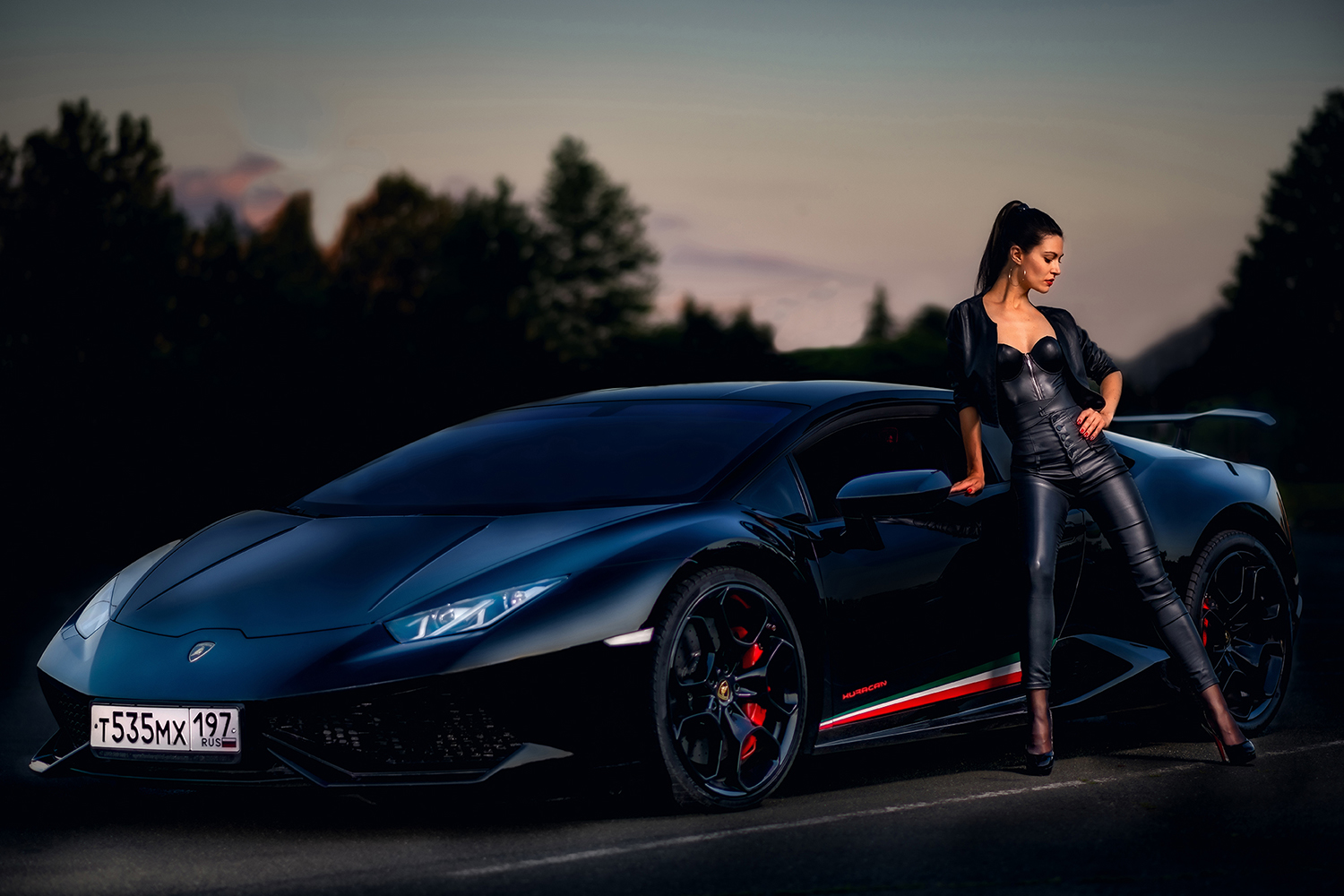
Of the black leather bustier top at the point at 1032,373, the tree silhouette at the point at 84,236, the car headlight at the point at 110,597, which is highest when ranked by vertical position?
the tree silhouette at the point at 84,236

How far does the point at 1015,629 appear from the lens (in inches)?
216

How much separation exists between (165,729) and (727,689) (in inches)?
62.0

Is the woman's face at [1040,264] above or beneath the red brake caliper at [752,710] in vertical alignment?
above

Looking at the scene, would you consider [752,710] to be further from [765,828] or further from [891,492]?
[891,492]

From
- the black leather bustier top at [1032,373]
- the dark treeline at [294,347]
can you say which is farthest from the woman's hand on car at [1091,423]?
the dark treeline at [294,347]

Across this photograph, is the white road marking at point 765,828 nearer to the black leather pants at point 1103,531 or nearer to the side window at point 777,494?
the black leather pants at point 1103,531

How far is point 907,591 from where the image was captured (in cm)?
514

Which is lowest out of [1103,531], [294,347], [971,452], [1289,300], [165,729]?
[165,729]

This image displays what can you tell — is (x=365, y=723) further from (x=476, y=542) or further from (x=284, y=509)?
(x=284, y=509)

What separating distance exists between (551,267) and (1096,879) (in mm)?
81354

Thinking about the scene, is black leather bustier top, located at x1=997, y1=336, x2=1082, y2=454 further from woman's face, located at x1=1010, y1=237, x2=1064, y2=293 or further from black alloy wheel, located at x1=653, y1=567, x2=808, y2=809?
black alloy wheel, located at x1=653, y1=567, x2=808, y2=809

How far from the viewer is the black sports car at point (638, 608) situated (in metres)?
4.24

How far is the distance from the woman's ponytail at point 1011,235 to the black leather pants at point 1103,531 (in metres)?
0.63

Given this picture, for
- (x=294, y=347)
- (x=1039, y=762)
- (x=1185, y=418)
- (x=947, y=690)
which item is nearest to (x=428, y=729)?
(x=947, y=690)
